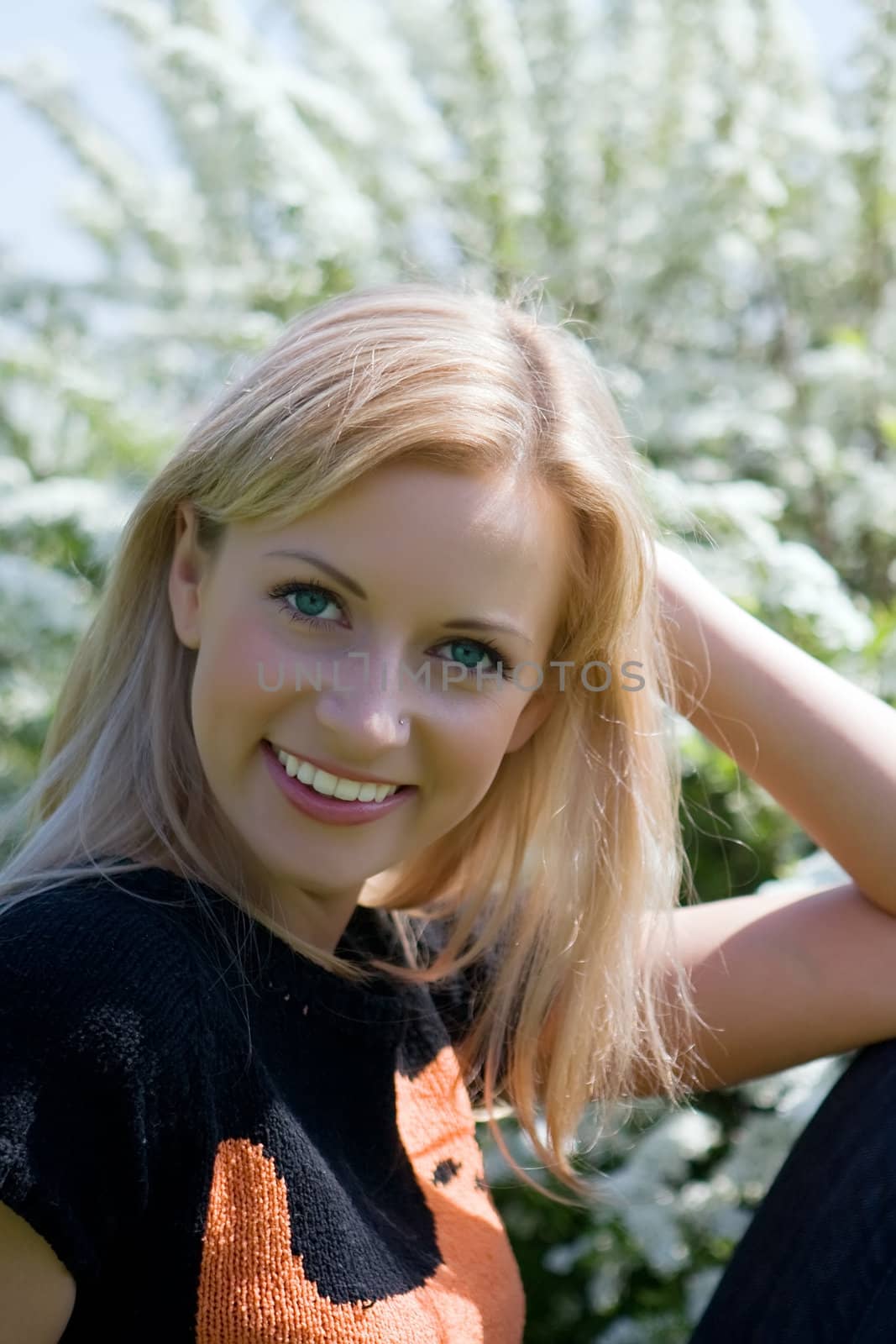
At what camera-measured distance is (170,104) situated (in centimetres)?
323

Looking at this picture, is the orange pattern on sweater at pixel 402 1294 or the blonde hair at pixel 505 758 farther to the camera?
the blonde hair at pixel 505 758

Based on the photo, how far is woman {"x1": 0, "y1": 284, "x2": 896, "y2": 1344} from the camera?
1009 millimetres

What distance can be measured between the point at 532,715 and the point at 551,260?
2.03m

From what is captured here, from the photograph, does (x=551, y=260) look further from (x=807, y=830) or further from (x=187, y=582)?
(x=187, y=582)

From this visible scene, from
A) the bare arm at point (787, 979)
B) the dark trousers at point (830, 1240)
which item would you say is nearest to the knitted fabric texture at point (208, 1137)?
the dark trousers at point (830, 1240)

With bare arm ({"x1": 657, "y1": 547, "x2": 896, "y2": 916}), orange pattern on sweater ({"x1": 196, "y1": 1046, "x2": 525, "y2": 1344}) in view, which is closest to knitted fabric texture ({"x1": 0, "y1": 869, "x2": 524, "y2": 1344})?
orange pattern on sweater ({"x1": 196, "y1": 1046, "x2": 525, "y2": 1344})

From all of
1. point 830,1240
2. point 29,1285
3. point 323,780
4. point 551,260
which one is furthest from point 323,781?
point 551,260

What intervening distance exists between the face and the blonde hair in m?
0.04

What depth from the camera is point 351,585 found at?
1.12 m

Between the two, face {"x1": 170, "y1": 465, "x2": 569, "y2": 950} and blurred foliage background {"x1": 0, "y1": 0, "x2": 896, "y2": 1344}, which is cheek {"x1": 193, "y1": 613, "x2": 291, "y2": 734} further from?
blurred foliage background {"x1": 0, "y1": 0, "x2": 896, "y2": 1344}

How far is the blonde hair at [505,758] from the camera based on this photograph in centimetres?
116

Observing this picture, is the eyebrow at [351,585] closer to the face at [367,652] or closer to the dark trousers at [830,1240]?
the face at [367,652]

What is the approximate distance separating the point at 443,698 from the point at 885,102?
7.44 ft

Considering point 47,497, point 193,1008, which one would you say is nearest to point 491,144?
point 47,497
